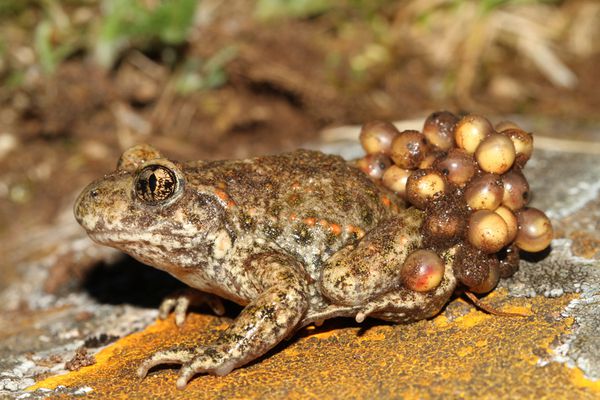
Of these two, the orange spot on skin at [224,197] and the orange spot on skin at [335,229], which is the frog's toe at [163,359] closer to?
the orange spot on skin at [224,197]

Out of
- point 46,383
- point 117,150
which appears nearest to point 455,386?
point 46,383

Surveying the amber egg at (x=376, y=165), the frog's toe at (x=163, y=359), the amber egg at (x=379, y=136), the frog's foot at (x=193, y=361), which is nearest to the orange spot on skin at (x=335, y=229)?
the amber egg at (x=376, y=165)

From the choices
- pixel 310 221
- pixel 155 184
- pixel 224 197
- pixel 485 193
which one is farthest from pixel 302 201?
pixel 485 193

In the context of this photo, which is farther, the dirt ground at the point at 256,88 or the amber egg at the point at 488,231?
the dirt ground at the point at 256,88

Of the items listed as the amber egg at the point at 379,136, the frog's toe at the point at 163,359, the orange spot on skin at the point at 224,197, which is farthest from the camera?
the amber egg at the point at 379,136

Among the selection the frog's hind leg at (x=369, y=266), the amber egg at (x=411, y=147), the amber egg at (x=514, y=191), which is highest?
the amber egg at (x=411, y=147)

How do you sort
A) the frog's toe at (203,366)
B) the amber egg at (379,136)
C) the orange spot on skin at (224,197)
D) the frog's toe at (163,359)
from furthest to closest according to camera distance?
1. the amber egg at (379,136)
2. the orange spot on skin at (224,197)
3. the frog's toe at (163,359)
4. the frog's toe at (203,366)

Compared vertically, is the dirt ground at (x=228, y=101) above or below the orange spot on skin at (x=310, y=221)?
above

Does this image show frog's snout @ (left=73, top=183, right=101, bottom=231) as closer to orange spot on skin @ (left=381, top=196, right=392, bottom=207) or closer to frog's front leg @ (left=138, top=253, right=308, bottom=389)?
frog's front leg @ (left=138, top=253, right=308, bottom=389)
